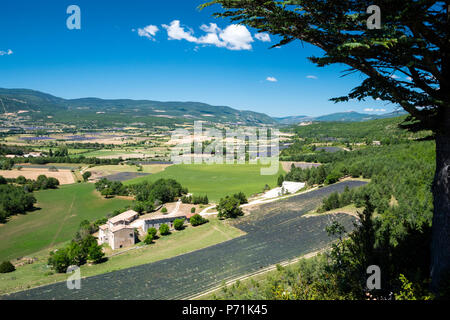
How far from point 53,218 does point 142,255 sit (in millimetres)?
24087

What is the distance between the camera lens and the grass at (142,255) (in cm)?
2556

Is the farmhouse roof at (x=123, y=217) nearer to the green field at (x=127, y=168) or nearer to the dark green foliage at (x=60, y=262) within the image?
the dark green foliage at (x=60, y=262)

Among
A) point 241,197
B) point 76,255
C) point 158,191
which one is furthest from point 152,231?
point 158,191

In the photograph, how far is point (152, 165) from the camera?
305 feet

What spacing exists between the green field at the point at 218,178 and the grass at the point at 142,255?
18299 millimetres

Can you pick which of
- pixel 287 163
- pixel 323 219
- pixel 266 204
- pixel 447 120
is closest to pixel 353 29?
pixel 447 120

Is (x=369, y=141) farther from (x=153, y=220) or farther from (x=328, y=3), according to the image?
(x=328, y=3)

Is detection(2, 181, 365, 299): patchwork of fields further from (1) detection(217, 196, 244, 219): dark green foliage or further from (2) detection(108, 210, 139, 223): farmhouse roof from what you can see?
(2) detection(108, 210, 139, 223): farmhouse roof

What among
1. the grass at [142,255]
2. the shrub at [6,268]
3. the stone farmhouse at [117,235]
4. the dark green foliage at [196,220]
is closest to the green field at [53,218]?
the grass at [142,255]

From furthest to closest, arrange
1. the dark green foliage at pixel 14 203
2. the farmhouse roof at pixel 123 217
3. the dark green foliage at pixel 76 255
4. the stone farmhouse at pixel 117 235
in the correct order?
the dark green foliage at pixel 14 203 → the farmhouse roof at pixel 123 217 → the stone farmhouse at pixel 117 235 → the dark green foliage at pixel 76 255

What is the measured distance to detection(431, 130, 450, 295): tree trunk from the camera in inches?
215

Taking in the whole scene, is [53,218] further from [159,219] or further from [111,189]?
[159,219]

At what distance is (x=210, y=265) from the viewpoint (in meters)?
26.6

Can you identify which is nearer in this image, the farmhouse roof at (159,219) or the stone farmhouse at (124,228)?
the stone farmhouse at (124,228)
